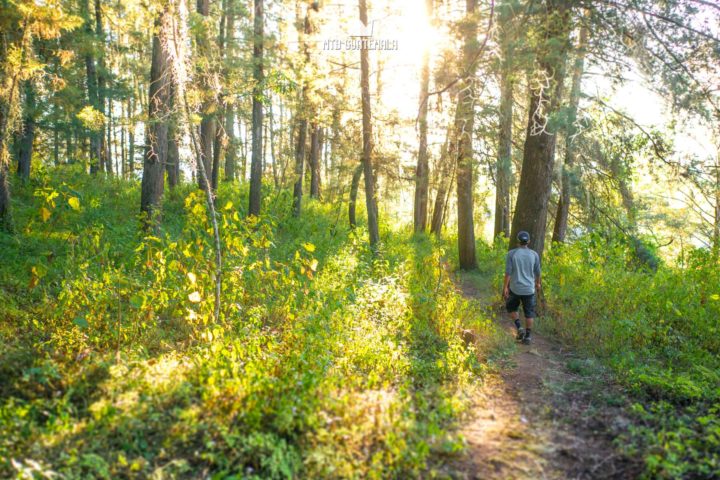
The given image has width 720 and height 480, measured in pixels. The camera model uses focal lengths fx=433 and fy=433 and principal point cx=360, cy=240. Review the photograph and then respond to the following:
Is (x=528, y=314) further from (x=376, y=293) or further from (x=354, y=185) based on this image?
(x=354, y=185)

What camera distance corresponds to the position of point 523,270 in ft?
24.6

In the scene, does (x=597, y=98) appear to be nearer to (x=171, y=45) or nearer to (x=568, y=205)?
(x=568, y=205)

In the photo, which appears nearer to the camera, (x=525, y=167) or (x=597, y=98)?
(x=525, y=167)

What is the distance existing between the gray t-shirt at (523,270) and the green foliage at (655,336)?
1116 millimetres

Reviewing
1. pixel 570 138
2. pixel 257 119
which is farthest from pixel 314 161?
pixel 570 138

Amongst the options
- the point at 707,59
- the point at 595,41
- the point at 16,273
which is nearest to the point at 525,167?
the point at 595,41

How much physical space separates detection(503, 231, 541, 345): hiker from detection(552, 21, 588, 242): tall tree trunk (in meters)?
2.62

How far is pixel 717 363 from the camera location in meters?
5.86

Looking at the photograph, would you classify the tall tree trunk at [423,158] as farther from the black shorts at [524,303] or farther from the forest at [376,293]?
the black shorts at [524,303]

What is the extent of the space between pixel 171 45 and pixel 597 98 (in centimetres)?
916

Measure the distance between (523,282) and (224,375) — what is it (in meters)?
5.18

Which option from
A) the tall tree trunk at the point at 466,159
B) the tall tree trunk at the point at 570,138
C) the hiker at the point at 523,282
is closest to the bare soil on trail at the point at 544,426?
the hiker at the point at 523,282

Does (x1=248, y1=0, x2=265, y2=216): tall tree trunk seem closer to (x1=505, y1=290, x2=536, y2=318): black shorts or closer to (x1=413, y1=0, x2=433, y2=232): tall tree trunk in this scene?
(x1=413, y1=0, x2=433, y2=232): tall tree trunk

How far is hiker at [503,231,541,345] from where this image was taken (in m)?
7.35
